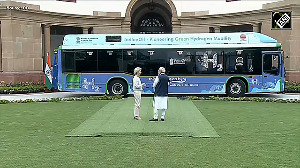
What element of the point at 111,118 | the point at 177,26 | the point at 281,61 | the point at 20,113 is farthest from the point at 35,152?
the point at 177,26

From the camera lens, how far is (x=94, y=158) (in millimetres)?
7543

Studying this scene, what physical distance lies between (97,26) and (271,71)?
1579 cm

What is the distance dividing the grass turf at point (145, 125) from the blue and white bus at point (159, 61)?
23.5 ft

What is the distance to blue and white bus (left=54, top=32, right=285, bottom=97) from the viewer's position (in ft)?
70.6

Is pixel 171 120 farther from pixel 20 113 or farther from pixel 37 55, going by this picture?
pixel 37 55

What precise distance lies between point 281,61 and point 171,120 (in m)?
11.0

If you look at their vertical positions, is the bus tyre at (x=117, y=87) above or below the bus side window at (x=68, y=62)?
below

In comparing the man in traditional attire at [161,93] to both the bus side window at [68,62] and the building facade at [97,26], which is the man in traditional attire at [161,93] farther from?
the building facade at [97,26]

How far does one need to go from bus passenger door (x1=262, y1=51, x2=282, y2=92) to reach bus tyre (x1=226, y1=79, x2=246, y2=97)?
1092 mm

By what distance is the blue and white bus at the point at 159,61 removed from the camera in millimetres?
21516

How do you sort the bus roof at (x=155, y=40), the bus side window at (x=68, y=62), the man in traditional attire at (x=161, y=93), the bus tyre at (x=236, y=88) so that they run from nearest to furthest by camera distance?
the man in traditional attire at (x=161, y=93)
the bus tyre at (x=236, y=88)
the bus roof at (x=155, y=40)
the bus side window at (x=68, y=62)

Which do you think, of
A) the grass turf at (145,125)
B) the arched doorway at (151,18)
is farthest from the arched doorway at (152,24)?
the grass turf at (145,125)

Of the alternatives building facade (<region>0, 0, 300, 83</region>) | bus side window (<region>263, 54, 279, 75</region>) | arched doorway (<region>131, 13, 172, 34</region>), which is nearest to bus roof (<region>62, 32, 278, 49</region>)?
bus side window (<region>263, 54, 279, 75</region>)

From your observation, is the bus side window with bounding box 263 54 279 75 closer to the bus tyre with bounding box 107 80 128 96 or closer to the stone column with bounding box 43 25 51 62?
the bus tyre with bounding box 107 80 128 96
